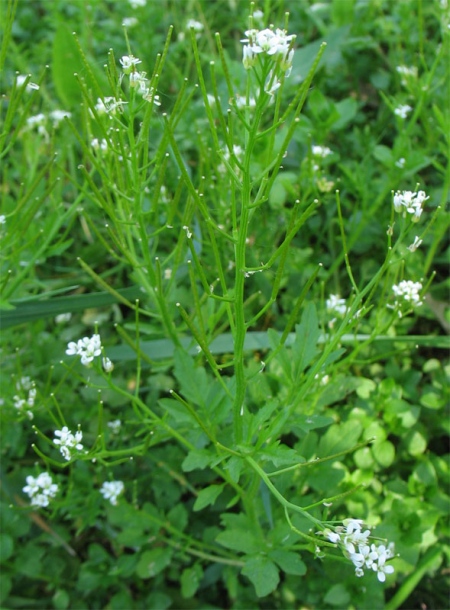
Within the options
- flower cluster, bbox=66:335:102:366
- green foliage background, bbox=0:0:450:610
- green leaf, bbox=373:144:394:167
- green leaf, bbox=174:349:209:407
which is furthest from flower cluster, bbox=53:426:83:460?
green leaf, bbox=373:144:394:167

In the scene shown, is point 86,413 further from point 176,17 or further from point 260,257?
point 176,17

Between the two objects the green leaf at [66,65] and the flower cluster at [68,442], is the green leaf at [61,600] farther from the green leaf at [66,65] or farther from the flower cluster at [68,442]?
the green leaf at [66,65]

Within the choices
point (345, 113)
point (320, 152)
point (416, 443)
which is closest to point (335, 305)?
point (416, 443)

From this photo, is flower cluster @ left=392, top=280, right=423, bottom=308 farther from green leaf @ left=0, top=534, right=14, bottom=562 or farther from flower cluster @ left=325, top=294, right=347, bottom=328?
green leaf @ left=0, top=534, right=14, bottom=562

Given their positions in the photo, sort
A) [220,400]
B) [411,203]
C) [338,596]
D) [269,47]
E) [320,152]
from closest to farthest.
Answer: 1. [269,47]
2. [411,203]
3. [220,400]
4. [338,596]
5. [320,152]

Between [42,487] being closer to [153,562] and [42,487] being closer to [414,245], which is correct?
[153,562]

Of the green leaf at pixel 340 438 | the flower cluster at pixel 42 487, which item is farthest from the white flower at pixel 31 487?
the green leaf at pixel 340 438
